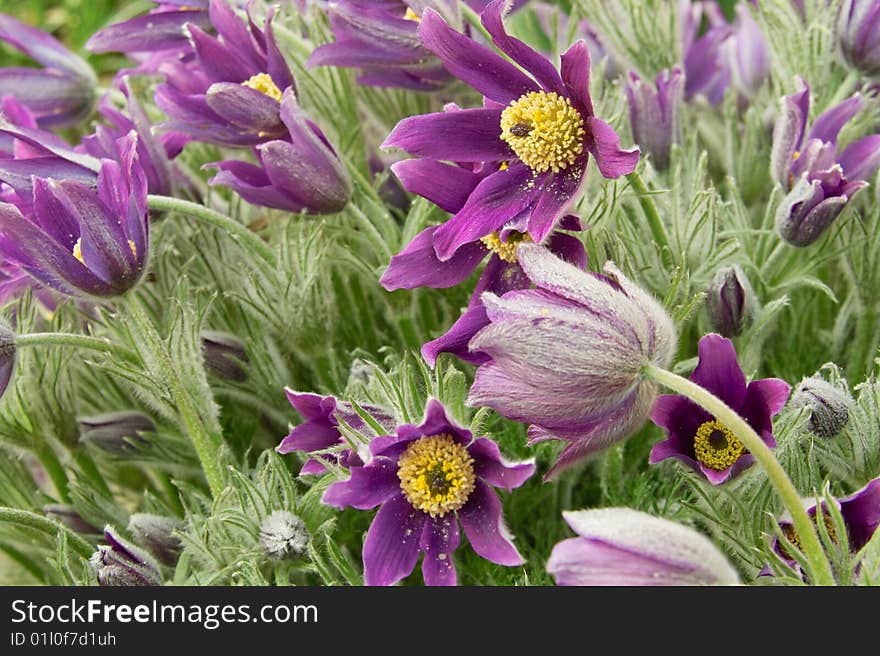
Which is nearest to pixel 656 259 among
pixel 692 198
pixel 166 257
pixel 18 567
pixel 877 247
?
pixel 692 198

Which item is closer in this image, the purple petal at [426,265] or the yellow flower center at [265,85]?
the purple petal at [426,265]

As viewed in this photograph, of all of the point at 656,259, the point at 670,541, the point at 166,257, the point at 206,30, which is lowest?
the point at 670,541

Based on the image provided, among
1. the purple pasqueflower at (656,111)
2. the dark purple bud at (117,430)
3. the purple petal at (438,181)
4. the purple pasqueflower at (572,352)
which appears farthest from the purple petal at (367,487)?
the purple pasqueflower at (656,111)

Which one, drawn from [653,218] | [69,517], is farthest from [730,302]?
[69,517]

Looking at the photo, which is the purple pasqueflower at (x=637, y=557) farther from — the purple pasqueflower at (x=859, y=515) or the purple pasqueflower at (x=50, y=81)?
the purple pasqueflower at (x=50, y=81)

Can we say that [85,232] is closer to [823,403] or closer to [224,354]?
[224,354]
